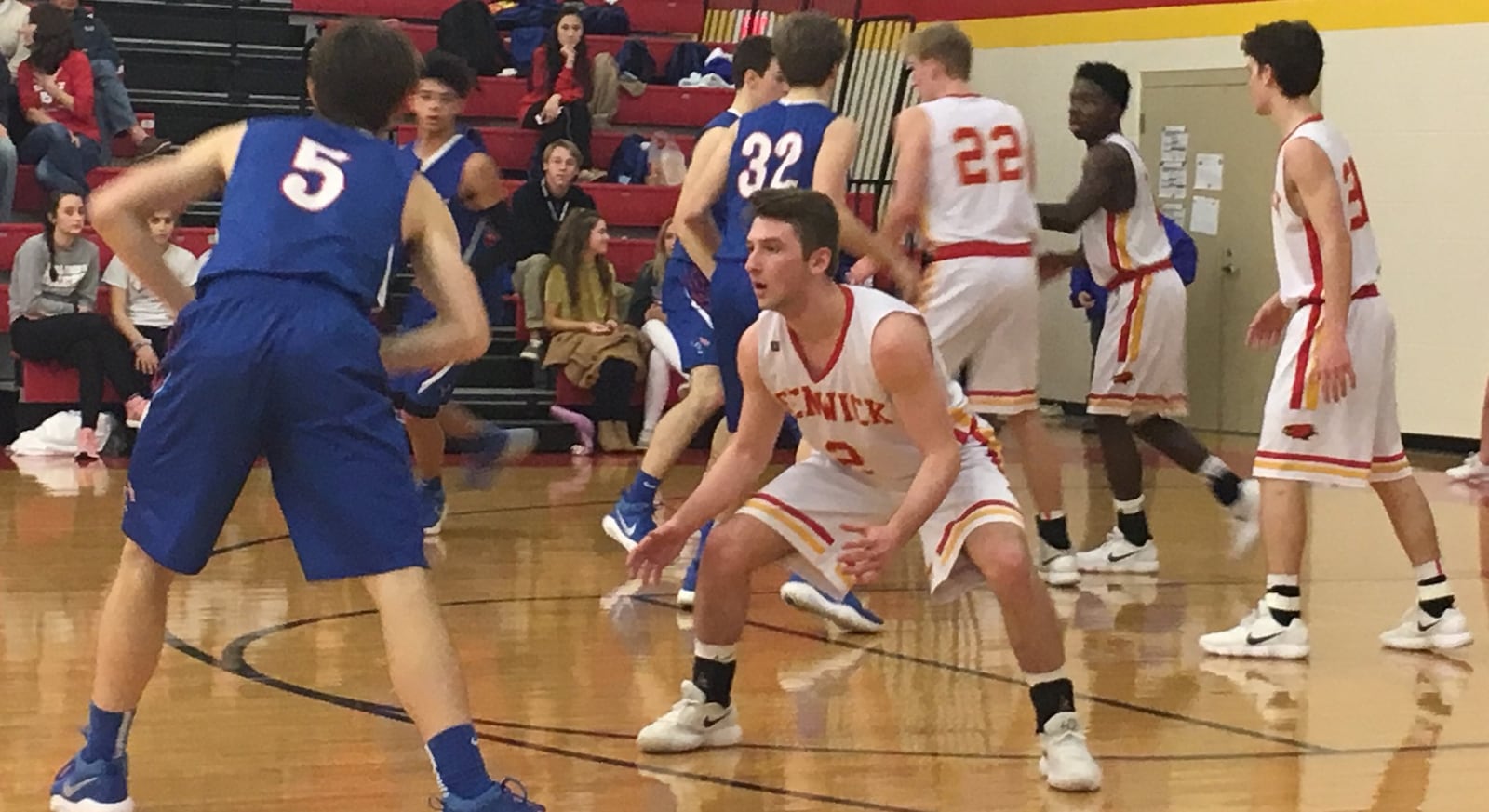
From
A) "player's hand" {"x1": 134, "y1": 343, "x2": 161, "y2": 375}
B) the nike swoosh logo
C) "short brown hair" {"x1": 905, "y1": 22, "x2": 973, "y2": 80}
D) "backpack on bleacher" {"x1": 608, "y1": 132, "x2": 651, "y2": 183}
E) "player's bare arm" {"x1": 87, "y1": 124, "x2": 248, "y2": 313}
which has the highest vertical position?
"short brown hair" {"x1": 905, "y1": 22, "x2": 973, "y2": 80}

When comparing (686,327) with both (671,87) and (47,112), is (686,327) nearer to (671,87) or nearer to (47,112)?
(47,112)

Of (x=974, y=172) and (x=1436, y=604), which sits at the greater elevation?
(x=974, y=172)

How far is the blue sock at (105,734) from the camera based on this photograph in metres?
4.09

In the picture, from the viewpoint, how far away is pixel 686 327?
7.54 meters

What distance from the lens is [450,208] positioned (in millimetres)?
7418

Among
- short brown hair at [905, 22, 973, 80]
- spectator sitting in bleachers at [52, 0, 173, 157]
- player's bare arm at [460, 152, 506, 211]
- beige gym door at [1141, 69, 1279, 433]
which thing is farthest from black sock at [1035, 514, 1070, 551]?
spectator sitting in bleachers at [52, 0, 173, 157]

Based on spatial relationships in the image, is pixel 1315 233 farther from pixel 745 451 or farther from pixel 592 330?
pixel 592 330

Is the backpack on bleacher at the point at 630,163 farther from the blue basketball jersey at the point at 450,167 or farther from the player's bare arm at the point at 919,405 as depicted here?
the player's bare arm at the point at 919,405

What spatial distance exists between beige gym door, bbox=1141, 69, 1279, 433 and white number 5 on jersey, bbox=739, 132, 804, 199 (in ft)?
24.3

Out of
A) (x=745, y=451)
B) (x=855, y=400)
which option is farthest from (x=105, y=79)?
(x=855, y=400)

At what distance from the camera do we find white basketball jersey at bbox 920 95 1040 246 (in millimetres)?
6992

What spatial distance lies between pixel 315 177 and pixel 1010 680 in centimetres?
259

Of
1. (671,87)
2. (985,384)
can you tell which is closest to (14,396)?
(671,87)

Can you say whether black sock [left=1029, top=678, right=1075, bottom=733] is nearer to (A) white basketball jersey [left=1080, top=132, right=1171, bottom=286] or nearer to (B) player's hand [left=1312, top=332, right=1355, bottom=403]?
(B) player's hand [left=1312, top=332, right=1355, bottom=403]
